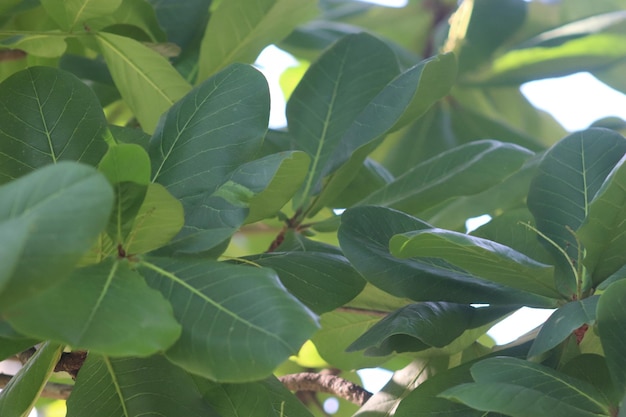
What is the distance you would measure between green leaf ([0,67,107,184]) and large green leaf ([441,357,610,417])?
334 millimetres

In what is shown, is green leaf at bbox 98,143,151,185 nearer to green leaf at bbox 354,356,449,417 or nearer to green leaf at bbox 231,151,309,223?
green leaf at bbox 231,151,309,223

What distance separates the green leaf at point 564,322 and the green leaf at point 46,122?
1.18ft

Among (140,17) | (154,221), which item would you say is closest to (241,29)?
(140,17)

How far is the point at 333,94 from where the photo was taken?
2.90 feet

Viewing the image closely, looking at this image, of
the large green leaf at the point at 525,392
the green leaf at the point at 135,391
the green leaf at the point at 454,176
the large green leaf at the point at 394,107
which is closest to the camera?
the large green leaf at the point at 525,392

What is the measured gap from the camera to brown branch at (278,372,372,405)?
842 mm

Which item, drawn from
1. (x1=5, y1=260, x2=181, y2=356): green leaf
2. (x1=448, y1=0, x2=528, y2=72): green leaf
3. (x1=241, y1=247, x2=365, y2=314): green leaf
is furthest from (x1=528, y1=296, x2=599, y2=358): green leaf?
(x1=448, y1=0, x2=528, y2=72): green leaf

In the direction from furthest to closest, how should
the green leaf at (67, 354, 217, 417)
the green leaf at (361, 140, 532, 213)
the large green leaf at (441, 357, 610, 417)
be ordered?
the green leaf at (361, 140, 532, 213), the green leaf at (67, 354, 217, 417), the large green leaf at (441, 357, 610, 417)

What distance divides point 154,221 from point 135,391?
0.15m

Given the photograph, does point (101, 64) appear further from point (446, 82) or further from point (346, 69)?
point (446, 82)

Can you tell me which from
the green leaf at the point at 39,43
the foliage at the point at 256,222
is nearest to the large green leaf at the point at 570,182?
the foliage at the point at 256,222

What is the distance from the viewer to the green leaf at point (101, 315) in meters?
0.44

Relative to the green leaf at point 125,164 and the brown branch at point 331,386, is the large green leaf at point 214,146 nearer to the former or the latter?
the green leaf at point 125,164

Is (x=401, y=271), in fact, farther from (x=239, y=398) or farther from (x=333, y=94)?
(x=333, y=94)
